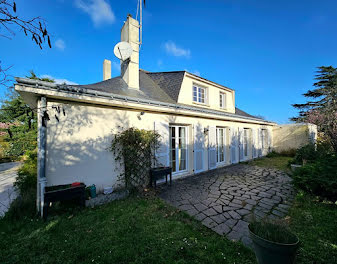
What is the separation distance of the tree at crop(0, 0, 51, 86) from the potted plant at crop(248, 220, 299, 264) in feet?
11.0

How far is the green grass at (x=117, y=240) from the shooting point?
2332 millimetres

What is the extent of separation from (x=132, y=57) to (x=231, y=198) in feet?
24.1

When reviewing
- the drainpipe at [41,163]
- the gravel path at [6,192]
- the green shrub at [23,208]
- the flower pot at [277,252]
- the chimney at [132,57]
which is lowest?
the gravel path at [6,192]

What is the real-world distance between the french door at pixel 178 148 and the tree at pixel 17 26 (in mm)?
5435

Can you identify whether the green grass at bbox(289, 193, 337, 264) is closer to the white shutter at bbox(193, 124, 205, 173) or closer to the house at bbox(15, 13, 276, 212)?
the white shutter at bbox(193, 124, 205, 173)

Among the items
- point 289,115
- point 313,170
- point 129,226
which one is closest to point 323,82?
point 289,115

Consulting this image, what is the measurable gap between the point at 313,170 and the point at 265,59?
44.9ft

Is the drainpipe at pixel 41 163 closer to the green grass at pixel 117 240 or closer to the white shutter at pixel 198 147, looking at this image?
the green grass at pixel 117 240

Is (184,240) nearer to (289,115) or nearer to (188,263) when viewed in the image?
(188,263)

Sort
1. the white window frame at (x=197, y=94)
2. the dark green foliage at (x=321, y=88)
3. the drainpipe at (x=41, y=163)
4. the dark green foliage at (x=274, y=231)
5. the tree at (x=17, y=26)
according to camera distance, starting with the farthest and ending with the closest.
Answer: the dark green foliage at (x=321, y=88) → the white window frame at (x=197, y=94) → the drainpipe at (x=41, y=163) → the dark green foliage at (x=274, y=231) → the tree at (x=17, y=26)

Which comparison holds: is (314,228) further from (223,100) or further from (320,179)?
(223,100)

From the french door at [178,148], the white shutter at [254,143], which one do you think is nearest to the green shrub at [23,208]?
the french door at [178,148]

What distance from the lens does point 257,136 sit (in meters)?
11.6

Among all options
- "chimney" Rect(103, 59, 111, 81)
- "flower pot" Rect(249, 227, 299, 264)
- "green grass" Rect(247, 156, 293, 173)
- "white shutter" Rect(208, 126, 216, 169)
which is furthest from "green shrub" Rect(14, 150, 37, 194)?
"green grass" Rect(247, 156, 293, 173)
